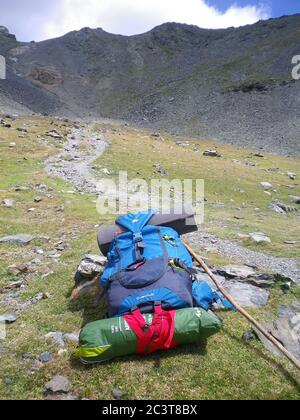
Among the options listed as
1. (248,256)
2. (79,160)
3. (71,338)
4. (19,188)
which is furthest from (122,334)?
(79,160)

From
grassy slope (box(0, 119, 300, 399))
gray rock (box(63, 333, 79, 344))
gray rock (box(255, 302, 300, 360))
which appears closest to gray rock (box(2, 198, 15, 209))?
grassy slope (box(0, 119, 300, 399))

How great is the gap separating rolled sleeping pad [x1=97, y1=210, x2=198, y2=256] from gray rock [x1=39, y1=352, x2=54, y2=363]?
2590 mm

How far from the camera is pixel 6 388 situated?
19.3 ft

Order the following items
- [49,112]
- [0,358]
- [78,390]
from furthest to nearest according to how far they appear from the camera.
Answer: [49,112]
[0,358]
[78,390]

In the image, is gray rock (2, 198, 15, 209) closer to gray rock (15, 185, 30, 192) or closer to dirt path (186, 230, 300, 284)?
gray rock (15, 185, 30, 192)

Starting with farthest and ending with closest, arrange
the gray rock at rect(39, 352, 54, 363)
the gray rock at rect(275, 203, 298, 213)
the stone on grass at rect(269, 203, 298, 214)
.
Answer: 1. the gray rock at rect(275, 203, 298, 213)
2. the stone on grass at rect(269, 203, 298, 214)
3. the gray rock at rect(39, 352, 54, 363)

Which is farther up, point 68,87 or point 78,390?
point 68,87

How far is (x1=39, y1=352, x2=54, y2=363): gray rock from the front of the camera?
21.5 ft

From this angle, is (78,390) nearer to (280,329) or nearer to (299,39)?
(280,329)

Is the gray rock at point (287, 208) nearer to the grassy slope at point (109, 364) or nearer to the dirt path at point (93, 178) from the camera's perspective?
the grassy slope at point (109, 364)

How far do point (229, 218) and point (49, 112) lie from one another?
67.1 m

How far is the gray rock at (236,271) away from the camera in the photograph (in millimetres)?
9706

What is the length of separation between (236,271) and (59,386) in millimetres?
5696

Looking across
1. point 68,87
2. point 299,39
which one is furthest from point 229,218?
point 68,87
